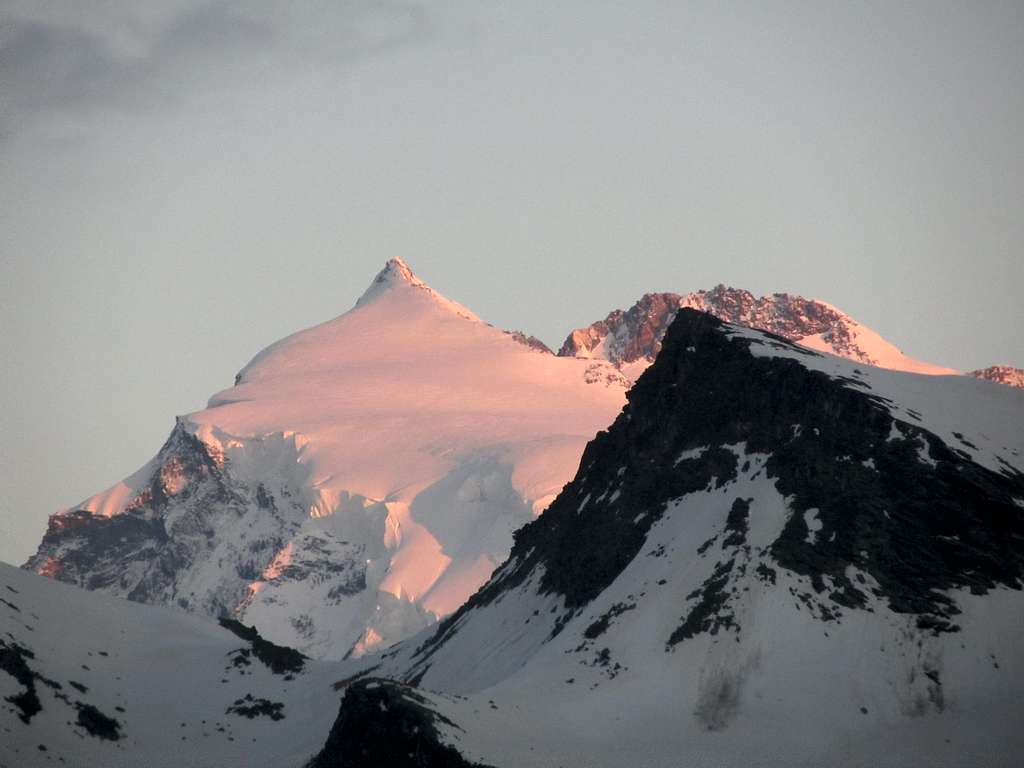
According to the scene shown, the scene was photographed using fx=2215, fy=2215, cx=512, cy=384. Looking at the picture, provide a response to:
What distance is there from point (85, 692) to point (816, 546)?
57848 mm

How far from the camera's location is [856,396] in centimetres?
15788

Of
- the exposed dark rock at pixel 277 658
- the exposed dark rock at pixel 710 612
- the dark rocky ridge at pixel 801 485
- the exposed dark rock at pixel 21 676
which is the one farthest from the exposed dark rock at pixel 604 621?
the exposed dark rock at pixel 277 658

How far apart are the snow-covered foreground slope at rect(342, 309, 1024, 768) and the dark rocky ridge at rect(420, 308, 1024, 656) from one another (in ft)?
0.57

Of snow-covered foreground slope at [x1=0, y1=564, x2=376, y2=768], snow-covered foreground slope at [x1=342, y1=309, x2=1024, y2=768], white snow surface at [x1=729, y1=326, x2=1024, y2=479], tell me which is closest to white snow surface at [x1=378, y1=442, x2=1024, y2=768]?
snow-covered foreground slope at [x1=342, y1=309, x2=1024, y2=768]

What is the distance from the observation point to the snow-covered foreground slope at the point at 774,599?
135 meters

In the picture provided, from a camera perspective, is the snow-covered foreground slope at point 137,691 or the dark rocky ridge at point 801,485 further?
the snow-covered foreground slope at point 137,691

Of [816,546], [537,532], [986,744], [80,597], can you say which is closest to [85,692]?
[80,597]

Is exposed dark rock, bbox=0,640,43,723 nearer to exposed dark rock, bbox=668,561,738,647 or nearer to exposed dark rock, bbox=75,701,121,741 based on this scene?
exposed dark rock, bbox=75,701,121,741

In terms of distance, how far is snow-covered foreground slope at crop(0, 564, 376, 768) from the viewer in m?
157

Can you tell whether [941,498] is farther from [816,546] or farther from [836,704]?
[836,704]

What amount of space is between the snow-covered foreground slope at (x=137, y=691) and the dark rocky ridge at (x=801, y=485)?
51.3 feet

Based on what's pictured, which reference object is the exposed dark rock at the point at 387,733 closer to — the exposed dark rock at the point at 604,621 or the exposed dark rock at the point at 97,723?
the exposed dark rock at the point at 604,621

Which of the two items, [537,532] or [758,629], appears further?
[537,532]

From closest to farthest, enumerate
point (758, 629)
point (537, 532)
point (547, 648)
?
point (758, 629) → point (547, 648) → point (537, 532)
